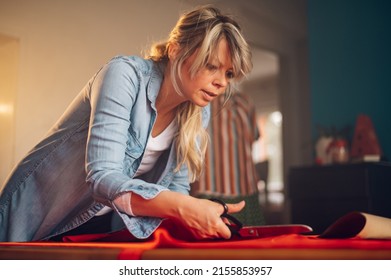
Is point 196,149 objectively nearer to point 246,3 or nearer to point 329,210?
point 246,3

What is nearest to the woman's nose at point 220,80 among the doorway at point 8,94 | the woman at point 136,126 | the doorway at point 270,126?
the woman at point 136,126

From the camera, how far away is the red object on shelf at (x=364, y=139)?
73.2 inches

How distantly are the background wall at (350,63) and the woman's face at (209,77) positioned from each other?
1.18 metres

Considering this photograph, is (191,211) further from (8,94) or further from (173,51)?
(8,94)

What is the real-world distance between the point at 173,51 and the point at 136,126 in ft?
0.55

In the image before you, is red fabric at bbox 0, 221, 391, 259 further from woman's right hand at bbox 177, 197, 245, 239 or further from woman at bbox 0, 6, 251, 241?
woman at bbox 0, 6, 251, 241

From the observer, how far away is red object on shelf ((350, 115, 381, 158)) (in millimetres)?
1860

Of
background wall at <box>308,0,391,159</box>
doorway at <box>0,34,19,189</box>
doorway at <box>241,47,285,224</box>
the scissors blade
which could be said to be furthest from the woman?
doorway at <box>241,47,285,224</box>

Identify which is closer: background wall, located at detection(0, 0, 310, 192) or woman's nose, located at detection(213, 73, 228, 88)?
woman's nose, located at detection(213, 73, 228, 88)

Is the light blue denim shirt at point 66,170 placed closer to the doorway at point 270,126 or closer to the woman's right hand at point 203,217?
the woman's right hand at point 203,217

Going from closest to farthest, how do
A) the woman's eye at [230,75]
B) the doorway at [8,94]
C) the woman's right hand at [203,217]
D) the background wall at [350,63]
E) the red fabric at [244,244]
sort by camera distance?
the red fabric at [244,244]
the woman's right hand at [203,217]
the woman's eye at [230,75]
the doorway at [8,94]
the background wall at [350,63]

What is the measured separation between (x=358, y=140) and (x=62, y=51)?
1.40m

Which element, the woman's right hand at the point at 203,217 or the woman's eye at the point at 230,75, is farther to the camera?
the woman's eye at the point at 230,75

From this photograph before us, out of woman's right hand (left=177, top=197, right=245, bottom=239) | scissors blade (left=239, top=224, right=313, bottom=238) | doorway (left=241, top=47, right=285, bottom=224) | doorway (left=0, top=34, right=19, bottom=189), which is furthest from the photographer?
doorway (left=241, top=47, right=285, bottom=224)
